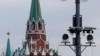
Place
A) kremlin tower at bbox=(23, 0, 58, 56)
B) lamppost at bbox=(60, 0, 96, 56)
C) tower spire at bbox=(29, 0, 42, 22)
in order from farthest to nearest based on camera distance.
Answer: tower spire at bbox=(29, 0, 42, 22), kremlin tower at bbox=(23, 0, 58, 56), lamppost at bbox=(60, 0, 96, 56)

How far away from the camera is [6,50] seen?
12281cm

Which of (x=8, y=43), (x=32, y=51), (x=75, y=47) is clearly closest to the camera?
(x=75, y=47)

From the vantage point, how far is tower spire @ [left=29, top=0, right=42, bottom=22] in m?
112

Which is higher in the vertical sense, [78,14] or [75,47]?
[78,14]

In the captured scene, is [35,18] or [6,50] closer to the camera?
[35,18]

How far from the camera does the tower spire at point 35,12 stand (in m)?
112

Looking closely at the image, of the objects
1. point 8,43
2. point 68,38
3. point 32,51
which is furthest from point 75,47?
point 8,43

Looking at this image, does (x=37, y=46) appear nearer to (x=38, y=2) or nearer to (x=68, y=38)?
(x=38, y=2)

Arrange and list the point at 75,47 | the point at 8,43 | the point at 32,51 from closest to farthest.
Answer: the point at 75,47, the point at 32,51, the point at 8,43

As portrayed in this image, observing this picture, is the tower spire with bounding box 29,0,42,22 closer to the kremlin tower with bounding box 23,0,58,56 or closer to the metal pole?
the kremlin tower with bounding box 23,0,58,56

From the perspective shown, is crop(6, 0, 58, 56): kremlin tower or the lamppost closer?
the lamppost

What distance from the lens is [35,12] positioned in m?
113

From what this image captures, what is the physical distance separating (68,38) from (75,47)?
433 mm

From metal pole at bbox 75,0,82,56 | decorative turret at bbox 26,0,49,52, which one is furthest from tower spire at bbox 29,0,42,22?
metal pole at bbox 75,0,82,56
